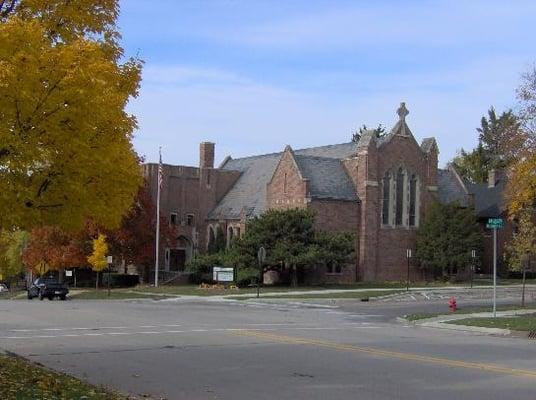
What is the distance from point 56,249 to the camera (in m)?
56.3

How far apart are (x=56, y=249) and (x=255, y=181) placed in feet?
64.3

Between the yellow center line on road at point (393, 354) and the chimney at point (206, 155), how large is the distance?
49294mm

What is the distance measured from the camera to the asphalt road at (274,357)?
11242 mm

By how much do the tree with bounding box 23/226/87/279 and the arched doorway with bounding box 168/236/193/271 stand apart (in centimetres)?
1254

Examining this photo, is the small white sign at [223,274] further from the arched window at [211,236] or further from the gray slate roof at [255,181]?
the arched window at [211,236]

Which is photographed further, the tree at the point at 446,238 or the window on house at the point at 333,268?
the tree at the point at 446,238

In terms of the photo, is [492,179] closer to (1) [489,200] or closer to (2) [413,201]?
(1) [489,200]

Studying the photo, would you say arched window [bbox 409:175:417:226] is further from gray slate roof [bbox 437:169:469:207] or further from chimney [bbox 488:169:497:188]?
chimney [bbox 488:169:497:188]

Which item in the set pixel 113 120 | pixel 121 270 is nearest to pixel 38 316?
pixel 113 120

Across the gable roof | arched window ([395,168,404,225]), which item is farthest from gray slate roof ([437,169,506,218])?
the gable roof

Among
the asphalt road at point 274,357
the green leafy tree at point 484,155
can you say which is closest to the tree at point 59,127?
the asphalt road at point 274,357

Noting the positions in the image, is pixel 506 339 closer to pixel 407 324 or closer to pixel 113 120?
pixel 407 324

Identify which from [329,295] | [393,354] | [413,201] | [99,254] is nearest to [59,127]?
[393,354]

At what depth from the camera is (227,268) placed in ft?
172
